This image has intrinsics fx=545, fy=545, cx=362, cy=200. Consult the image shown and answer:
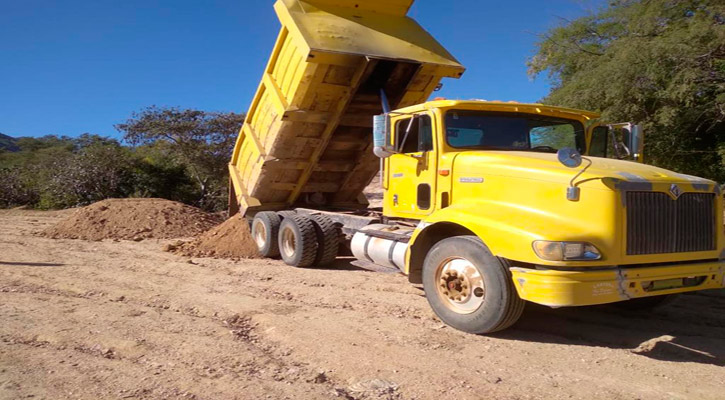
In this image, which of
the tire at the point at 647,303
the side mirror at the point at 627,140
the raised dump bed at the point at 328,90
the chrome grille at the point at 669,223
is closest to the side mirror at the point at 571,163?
the chrome grille at the point at 669,223

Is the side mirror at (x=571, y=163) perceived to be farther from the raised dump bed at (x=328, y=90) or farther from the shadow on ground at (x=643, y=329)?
the raised dump bed at (x=328, y=90)

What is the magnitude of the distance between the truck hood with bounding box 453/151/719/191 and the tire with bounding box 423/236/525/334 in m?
0.72

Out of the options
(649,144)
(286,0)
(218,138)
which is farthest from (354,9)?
(218,138)

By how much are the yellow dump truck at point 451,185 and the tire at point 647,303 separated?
2 centimetres

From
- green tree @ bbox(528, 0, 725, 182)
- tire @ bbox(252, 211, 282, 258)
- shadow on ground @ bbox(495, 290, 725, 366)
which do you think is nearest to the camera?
shadow on ground @ bbox(495, 290, 725, 366)

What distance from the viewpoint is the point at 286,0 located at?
727cm

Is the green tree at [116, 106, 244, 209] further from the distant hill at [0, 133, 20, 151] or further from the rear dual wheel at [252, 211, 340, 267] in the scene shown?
the distant hill at [0, 133, 20, 151]

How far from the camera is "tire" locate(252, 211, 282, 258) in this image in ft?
29.0

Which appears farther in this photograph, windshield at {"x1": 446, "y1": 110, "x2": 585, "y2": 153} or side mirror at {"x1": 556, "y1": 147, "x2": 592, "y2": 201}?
windshield at {"x1": 446, "y1": 110, "x2": 585, "y2": 153}

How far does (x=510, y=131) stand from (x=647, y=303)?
2.28 metres

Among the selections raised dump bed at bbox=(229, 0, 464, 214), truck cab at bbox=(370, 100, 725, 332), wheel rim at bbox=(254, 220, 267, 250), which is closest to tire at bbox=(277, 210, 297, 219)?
wheel rim at bbox=(254, 220, 267, 250)

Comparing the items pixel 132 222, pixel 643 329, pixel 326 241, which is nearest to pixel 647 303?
pixel 643 329

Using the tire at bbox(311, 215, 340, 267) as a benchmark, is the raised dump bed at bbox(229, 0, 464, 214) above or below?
above

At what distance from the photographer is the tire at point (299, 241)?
7.91 meters
